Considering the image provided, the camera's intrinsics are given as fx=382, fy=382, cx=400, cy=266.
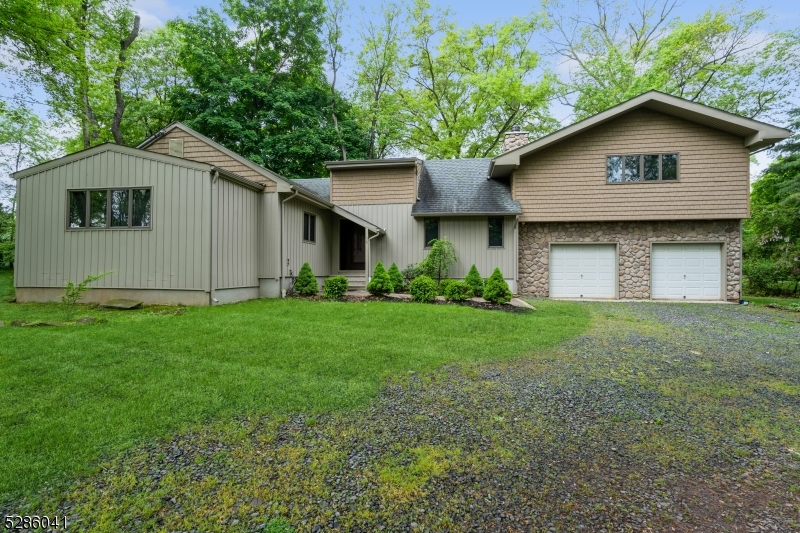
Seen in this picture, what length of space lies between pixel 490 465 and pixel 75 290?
33.5 feet

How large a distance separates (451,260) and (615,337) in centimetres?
634

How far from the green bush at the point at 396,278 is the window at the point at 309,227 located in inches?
110

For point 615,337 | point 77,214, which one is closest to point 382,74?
point 77,214

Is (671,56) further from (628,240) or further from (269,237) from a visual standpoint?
(269,237)

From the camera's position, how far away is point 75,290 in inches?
345

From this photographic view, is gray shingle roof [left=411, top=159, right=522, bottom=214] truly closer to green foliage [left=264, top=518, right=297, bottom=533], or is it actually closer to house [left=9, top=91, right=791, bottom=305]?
house [left=9, top=91, right=791, bottom=305]

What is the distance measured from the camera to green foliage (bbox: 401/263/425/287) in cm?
1228

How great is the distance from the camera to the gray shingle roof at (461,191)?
41.6ft

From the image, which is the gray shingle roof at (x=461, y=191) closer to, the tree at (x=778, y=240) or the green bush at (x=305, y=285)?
the green bush at (x=305, y=285)

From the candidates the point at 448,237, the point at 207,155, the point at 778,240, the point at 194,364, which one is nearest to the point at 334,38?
the point at 207,155

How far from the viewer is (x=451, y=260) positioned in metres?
12.4

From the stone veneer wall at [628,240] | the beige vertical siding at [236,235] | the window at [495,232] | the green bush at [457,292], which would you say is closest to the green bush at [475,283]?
the green bush at [457,292]

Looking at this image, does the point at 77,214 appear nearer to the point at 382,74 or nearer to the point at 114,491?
the point at 114,491

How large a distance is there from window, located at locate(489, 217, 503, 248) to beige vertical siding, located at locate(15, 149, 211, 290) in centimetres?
849
